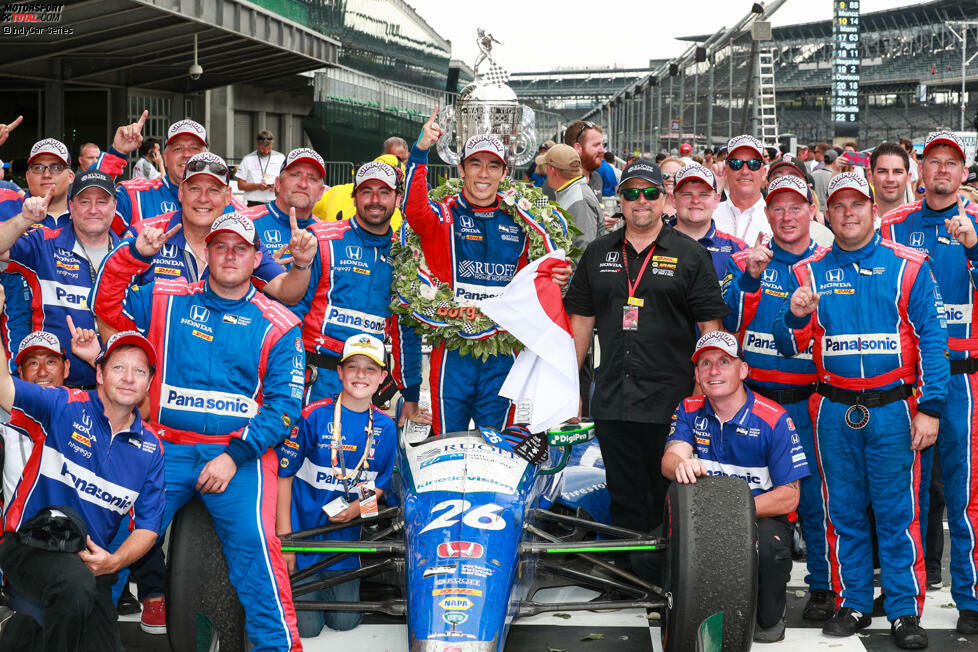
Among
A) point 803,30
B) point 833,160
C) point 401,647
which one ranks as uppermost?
point 803,30

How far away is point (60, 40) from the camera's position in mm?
16359

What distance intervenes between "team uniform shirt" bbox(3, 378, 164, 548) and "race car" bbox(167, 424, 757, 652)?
30cm

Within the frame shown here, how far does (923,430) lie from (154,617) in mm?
3857

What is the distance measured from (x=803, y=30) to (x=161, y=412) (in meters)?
98.6

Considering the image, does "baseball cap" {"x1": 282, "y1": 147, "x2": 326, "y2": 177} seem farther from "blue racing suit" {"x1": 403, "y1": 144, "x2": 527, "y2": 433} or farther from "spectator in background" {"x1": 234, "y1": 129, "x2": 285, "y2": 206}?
"spectator in background" {"x1": 234, "y1": 129, "x2": 285, "y2": 206}

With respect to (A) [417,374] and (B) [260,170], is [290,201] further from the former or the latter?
(B) [260,170]

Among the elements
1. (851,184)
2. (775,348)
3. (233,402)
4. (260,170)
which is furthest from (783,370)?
(260,170)

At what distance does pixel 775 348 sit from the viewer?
19.5 feet

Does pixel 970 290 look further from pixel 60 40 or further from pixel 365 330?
Answer: pixel 60 40

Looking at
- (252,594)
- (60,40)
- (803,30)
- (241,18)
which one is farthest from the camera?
(803,30)

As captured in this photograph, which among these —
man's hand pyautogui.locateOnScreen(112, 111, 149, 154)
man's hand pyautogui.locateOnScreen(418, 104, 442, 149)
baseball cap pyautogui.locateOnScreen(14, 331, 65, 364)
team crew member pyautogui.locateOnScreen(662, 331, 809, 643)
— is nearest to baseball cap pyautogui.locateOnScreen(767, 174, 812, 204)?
team crew member pyautogui.locateOnScreen(662, 331, 809, 643)

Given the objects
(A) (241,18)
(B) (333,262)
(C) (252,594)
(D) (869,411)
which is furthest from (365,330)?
(A) (241,18)

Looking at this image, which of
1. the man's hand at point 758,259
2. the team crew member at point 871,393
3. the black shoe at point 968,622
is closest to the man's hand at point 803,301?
the team crew member at point 871,393

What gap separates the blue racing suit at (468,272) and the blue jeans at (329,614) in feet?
3.52
